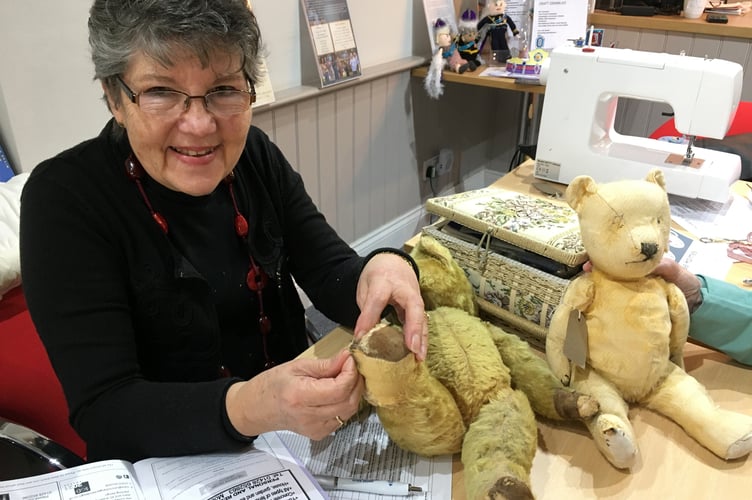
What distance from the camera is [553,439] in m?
0.88

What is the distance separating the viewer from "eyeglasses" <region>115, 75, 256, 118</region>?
84 centimetres

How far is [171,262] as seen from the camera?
3.16 feet

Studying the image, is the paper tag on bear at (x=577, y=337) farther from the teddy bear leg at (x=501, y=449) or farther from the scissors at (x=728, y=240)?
the scissors at (x=728, y=240)

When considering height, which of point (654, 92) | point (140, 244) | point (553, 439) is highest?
point (654, 92)

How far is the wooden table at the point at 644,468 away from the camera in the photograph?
2.63 ft

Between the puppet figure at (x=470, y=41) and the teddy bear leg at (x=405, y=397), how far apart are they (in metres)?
1.95

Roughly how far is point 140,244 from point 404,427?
0.50 meters

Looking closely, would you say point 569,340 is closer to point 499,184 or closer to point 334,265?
point 334,265

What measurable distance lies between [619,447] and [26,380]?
97 cm

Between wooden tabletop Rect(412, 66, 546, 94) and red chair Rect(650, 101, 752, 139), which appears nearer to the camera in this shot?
red chair Rect(650, 101, 752, 139)

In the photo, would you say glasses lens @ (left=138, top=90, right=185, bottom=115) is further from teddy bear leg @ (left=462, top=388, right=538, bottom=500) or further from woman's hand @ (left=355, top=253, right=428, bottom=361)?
teddy bear leg @ (left=462, top=388, right=538, bottom=500)

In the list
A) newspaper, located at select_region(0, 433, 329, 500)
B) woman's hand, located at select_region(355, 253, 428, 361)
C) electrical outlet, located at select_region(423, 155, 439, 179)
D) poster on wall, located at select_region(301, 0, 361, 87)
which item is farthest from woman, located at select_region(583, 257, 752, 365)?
electrical outlet, located at select_region(423, 155, 439, 179)

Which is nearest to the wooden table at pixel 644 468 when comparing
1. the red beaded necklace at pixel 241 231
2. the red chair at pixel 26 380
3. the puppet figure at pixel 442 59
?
the red beaded necklace at pixel 241 231

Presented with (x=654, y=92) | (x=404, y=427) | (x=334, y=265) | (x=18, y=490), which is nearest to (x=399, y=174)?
(x=654, y=92)
